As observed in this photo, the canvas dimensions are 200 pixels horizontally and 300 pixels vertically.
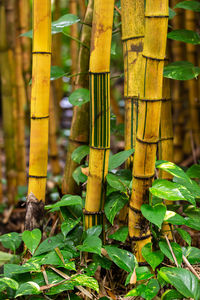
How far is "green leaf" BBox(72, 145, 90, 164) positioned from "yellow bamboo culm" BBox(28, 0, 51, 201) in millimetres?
95

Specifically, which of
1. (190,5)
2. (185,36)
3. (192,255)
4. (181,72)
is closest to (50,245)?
(192,255)

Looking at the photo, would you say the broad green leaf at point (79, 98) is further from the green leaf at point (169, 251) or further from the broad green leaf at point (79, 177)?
the green leaf at point (169, 251)

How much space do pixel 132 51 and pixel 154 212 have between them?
0.43 metres

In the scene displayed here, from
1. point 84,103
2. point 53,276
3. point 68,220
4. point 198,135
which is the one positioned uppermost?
point 84,103

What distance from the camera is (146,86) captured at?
2.48ft

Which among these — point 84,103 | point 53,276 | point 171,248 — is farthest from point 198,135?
point 53,276

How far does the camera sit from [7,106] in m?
1.70

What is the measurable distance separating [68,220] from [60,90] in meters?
2.01

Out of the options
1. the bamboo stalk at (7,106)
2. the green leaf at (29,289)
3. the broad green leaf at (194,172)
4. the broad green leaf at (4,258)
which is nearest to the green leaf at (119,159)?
the broad green leaf at (194,172)

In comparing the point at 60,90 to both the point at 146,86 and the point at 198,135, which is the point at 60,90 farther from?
the point at 146,86

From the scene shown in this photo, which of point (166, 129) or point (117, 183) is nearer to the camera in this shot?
point (117, 183)

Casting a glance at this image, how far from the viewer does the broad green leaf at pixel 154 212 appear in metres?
0.75

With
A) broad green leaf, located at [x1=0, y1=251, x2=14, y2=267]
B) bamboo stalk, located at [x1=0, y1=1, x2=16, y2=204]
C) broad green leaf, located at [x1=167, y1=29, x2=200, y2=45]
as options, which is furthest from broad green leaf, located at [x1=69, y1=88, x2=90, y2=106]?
bamboo stalk, located at [x1=0, y1=1, x2=16, y2=204]

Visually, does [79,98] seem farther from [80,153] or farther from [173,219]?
[173,219]
